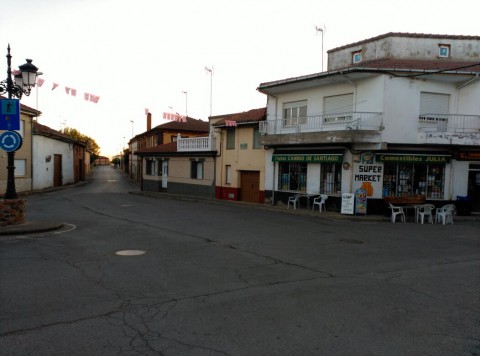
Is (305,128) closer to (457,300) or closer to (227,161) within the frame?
(227,161)

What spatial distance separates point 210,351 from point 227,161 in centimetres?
2381

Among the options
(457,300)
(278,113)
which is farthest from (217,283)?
(278,113)

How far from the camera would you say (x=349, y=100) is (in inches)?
803

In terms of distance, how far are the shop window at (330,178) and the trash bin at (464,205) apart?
568cm

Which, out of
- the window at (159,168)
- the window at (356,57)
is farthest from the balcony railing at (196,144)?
the window at (356,57)

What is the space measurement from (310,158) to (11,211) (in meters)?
13.9

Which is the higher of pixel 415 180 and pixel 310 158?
pixel 310 158

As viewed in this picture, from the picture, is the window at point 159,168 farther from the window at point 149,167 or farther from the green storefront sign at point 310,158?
the green storefront sign at point 310,158

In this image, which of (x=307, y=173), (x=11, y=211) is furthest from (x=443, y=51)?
(x=11, y=211)

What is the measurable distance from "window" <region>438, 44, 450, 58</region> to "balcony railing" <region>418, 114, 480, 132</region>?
5.75 m

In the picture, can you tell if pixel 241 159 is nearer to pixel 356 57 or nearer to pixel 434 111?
pixel 356 57

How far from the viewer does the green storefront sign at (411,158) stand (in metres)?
19.1

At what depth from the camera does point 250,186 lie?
26.2 m

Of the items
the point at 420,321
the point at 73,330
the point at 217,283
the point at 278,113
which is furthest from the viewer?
the point at 278,113
